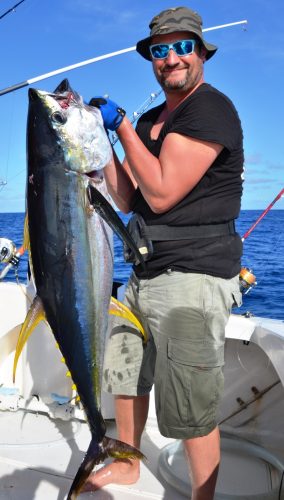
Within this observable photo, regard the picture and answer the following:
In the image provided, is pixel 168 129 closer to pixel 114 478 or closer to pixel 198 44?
pixel 198 44

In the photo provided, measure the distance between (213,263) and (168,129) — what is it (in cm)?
67

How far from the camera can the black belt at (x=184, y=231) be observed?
2.28m

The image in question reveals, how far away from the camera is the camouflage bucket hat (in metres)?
2.23

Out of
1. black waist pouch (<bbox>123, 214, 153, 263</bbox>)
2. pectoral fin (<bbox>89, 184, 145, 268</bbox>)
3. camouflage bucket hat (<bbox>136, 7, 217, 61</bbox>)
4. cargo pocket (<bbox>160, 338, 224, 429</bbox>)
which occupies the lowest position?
cargo pocket (<bbox>160, 338, 224, 429</bbox>)

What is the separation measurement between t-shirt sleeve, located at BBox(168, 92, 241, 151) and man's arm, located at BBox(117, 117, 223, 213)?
0.03 meters

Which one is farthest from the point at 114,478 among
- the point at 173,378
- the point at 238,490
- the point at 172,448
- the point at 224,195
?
the point at 224,195

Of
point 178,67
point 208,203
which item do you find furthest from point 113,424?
point 178,67

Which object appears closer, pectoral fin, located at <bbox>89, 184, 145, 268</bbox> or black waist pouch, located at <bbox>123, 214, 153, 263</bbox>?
pectoral fin, located at <bbox>89, 184, 145, 268</bbox>

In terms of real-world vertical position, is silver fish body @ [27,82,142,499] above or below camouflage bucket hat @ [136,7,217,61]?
below

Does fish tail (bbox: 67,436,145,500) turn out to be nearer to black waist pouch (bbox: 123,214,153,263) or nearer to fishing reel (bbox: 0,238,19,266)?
black waist pouch (bbox: 123,214,153,263)

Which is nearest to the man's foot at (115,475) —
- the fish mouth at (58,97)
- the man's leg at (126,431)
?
the man's leg at (126,431)

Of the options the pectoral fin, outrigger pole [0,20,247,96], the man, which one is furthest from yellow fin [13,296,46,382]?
outrigger pole [0,20,247,96]

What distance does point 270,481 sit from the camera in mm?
2838

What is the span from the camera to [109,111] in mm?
1967
